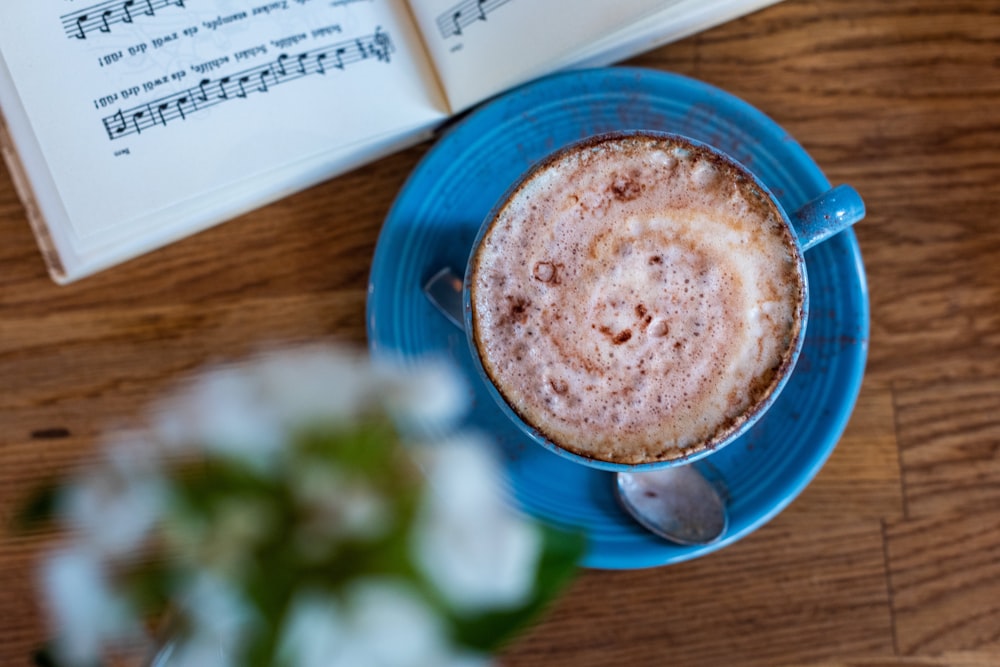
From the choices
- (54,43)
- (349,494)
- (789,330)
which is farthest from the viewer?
(54,43)

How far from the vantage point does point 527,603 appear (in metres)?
0.42

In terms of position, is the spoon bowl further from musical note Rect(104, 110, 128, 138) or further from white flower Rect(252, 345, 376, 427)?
musical note Rect(104, 110, 128, 138)

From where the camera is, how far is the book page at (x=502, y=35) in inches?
32.9

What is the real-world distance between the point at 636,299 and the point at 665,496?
0.23 meters

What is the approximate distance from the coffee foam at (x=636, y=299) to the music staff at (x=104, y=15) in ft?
1.45

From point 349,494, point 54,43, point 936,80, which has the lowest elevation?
point 936,80

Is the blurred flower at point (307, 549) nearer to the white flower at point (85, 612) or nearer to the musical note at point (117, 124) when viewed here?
the white flower at point (85, 612)

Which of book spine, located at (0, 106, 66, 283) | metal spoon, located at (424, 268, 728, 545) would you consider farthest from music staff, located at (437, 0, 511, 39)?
book spine, located at (0, 106, 66, 283)

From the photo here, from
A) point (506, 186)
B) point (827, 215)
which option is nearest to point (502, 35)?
point (506, 186)

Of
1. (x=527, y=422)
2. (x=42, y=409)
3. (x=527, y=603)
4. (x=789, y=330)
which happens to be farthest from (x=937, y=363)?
(x=42, y=409)

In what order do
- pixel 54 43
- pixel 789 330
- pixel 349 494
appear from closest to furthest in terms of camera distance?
pixel 349 494 < pixel 789 330 < pixel 54 43

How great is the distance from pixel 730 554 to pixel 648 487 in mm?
151

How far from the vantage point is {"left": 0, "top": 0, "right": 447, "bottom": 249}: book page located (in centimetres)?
86

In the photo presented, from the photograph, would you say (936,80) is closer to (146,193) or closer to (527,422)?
(527,422)
